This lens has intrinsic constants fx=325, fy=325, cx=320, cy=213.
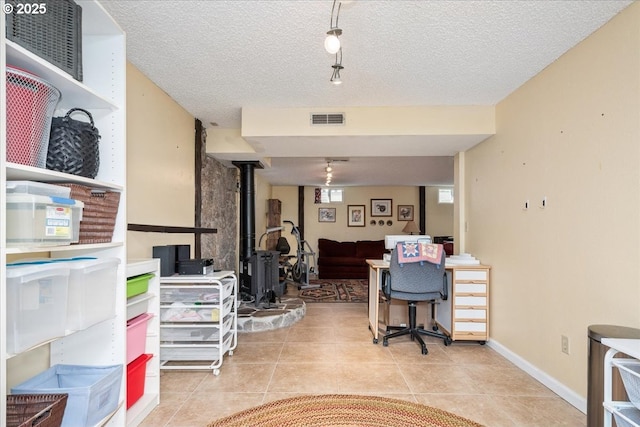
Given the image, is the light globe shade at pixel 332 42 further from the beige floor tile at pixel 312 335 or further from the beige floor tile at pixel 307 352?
the beige floor tile at pixel 312 335

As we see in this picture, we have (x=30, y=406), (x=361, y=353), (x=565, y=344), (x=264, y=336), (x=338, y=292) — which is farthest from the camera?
(x=338, y=292)

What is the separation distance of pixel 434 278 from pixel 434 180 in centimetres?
478

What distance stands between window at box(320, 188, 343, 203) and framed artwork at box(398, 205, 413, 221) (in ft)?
5.12

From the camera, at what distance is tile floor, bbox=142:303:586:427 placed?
200cm

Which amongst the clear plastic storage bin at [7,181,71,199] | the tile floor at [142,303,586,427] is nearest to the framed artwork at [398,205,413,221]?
the tile floor at [142,303,586,427]

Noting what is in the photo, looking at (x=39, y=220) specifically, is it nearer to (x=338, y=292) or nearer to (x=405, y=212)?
(x=338, y=292)

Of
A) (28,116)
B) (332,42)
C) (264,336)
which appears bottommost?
(264,336)

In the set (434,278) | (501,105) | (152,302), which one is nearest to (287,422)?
(152,302)

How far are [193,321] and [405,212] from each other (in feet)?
22.0

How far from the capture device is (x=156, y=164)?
2.78 meters

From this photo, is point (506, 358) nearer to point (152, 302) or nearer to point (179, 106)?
point (152, 302)

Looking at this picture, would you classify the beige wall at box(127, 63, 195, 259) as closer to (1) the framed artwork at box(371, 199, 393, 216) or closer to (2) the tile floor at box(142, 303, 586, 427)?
(2) the tile floor at box(142, 303, 586, 427)

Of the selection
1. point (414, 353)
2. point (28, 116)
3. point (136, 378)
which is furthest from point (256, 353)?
point (28, 116)

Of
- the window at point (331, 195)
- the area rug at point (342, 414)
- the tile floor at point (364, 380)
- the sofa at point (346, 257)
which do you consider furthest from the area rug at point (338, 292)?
the area rug at point (342, 414)
